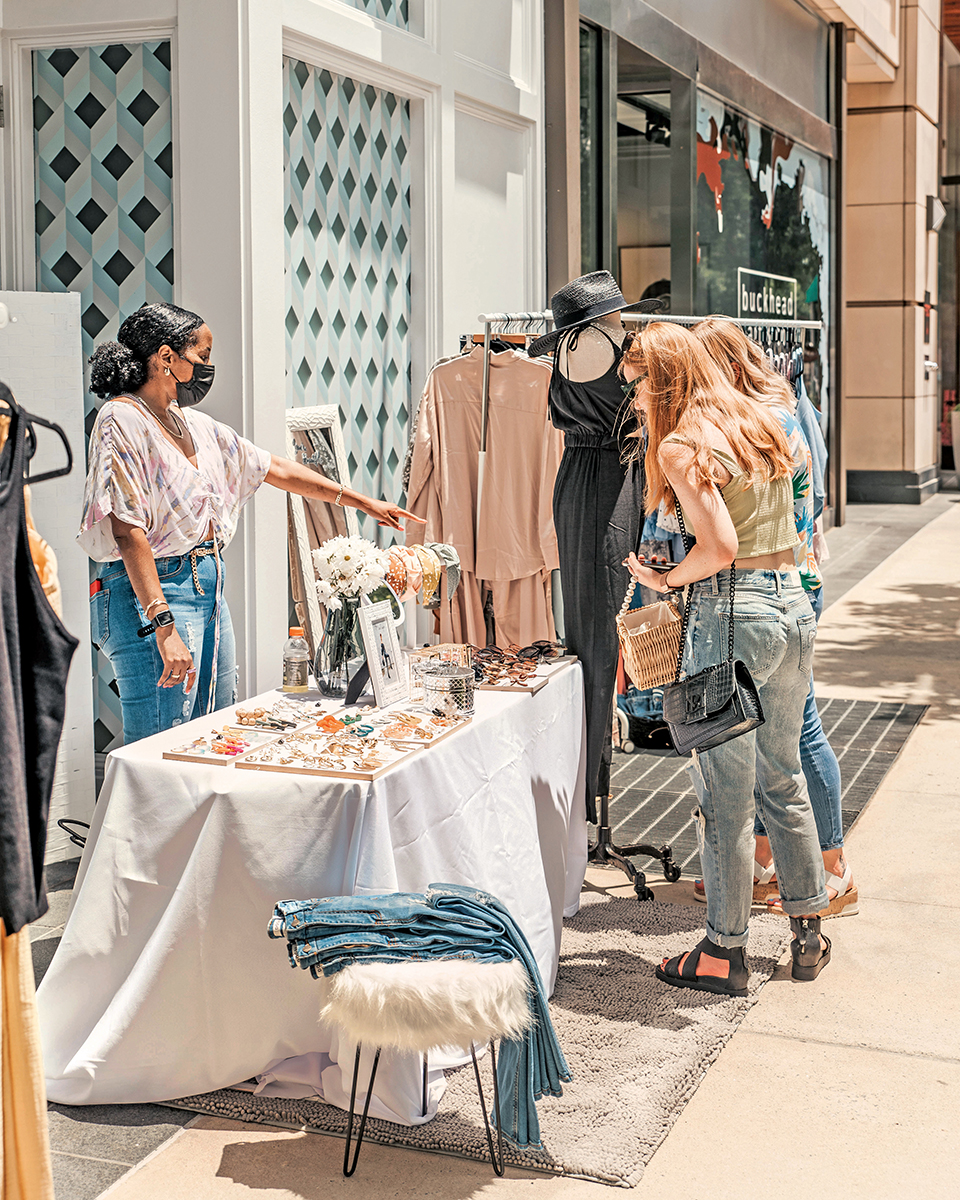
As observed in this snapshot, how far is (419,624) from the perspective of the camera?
621 cm

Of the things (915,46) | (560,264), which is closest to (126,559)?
(560,264)

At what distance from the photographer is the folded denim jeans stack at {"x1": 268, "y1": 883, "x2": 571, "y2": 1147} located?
273cm

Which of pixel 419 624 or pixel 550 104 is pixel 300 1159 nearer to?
pixel 419 624

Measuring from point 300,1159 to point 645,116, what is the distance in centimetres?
751

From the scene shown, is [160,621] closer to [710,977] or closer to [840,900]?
[710,977]

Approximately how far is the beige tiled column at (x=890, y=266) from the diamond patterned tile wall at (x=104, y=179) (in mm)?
13449

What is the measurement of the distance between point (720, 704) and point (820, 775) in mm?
889

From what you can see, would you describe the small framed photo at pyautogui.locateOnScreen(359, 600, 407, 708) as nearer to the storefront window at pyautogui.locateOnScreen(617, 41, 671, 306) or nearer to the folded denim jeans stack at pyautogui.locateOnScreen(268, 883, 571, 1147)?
the folded denim jeans stack at pyautogui.locateOnScreen(268, 883, 571, 1147)

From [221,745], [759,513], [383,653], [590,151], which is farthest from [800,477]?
[590,151]

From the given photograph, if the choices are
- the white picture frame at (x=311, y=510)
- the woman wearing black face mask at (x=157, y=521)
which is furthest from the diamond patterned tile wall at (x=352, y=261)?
the woman wearing black face mask at (x=157, y=521)

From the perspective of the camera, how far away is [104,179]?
16.0 ft

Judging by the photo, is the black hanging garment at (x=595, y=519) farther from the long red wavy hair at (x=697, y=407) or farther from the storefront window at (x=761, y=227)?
the storefront window at (x=761, y=227)

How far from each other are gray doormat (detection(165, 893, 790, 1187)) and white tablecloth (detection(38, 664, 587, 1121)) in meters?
0.08

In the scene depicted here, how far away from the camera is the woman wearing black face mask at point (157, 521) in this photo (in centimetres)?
366
